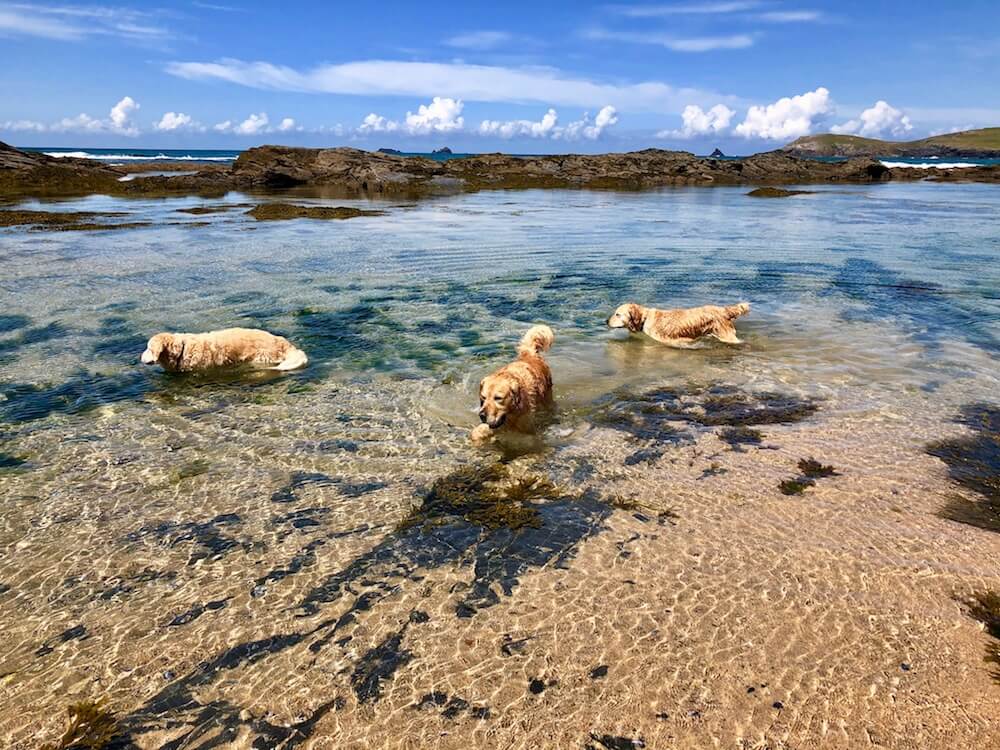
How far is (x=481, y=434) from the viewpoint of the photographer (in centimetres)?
794

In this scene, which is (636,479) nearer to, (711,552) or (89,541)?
(711,552)

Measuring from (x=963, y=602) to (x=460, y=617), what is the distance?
13.6 ft

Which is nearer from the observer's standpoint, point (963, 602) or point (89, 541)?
point (963, 602)

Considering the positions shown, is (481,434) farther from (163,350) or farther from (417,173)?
(417,173)

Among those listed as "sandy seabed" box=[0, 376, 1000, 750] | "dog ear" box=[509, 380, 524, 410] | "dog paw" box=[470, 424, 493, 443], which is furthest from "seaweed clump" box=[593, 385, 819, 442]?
"dog paw" box=[470, 424, 493, 443]

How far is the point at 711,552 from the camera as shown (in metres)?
5.68

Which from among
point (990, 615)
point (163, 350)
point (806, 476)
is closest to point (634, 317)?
point (806, 476)

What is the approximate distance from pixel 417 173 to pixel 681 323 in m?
62.0

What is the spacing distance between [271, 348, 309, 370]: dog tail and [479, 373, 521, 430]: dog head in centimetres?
414

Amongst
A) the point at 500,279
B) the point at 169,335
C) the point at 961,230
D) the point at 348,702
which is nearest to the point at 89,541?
the point at 348,702

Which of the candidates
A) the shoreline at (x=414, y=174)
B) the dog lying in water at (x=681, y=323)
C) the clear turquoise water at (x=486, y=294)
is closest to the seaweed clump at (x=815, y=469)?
the clear turquoise water at (x=486, y=294)

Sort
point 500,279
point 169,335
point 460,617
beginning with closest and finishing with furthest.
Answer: point 460,617
point 169,335
point 500,279

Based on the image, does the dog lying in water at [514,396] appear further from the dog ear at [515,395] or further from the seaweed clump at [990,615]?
the seaweed clump at [990,615]

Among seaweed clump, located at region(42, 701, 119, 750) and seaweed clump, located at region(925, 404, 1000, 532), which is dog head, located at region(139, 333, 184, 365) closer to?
seaweed clump, located at region(42, 701, 119, 750)
